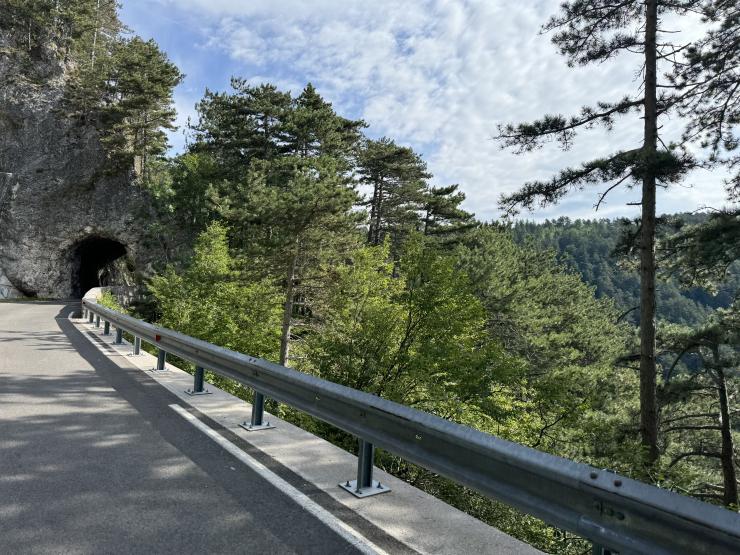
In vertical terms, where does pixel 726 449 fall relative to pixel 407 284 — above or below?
below

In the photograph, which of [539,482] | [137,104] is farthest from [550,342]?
[137,104]

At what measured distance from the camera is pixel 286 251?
772 inches

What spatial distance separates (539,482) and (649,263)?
35.3ft

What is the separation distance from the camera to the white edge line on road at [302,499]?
2.84 metres

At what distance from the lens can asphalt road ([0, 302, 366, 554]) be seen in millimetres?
2842

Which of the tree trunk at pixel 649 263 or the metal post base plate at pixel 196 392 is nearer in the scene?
the metal post base plate at pixel 196 392

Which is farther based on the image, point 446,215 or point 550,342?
point 446,215

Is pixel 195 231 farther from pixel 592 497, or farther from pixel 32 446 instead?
pixel 592 497

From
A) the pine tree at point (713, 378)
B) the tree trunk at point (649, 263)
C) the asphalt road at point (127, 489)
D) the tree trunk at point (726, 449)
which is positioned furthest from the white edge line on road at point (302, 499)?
the tree trunk at point (726, 449)

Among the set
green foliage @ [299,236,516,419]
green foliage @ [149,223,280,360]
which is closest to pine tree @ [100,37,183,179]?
green foliage @ [149,223,280,360]

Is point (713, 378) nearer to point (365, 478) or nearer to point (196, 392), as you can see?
point (196, 392)

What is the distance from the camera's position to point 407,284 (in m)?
17.8

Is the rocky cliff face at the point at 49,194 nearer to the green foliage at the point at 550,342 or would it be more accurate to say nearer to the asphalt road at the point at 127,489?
the green foliage at the point at 550,342

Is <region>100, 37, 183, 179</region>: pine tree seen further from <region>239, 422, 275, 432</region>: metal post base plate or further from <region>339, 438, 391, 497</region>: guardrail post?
<region>339, 438, 391, 497</region>: guardrail post
